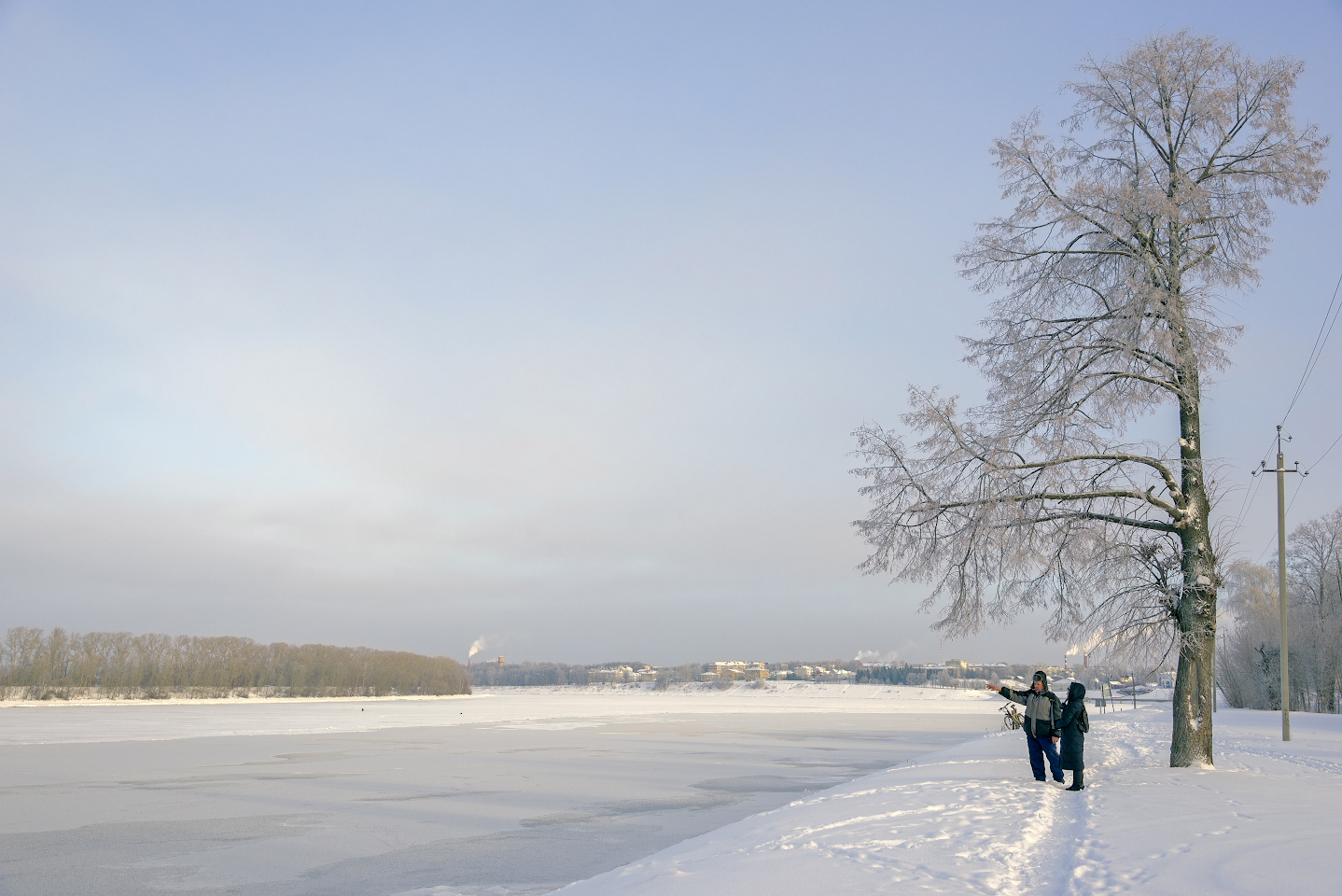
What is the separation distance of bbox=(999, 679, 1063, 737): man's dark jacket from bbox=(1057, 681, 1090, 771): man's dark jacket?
10.4 inches

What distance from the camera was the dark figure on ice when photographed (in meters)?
11.6

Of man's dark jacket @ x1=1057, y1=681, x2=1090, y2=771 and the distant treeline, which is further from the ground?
man's dark jacket @ x1=1057, y1=681, x2=1090, y2=771

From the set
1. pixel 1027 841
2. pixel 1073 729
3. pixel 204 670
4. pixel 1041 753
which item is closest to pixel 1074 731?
pixel 1073 729

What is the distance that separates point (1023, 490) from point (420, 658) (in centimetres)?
14499

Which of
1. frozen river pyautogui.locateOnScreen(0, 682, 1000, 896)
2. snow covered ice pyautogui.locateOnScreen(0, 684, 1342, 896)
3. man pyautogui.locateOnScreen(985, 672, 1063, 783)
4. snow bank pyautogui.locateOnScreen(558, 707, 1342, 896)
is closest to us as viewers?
snow bank pyautogui.locateOnScreen(558, 707, 1342, 896)

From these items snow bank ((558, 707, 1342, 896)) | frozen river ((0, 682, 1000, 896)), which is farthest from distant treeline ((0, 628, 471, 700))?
snow bank ((558, 707, 1342, 896))

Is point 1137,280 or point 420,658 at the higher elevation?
point 1137,280

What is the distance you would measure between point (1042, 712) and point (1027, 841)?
16.5 ft

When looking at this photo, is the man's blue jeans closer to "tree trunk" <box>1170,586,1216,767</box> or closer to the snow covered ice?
the snow covered ice

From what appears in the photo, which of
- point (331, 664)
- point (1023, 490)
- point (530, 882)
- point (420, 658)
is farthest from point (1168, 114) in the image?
point (420, 658)

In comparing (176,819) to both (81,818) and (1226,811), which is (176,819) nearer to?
(81,818)

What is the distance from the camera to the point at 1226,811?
29.2ft

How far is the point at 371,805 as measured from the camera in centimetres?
1377

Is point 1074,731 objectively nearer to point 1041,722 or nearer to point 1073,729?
point 1073,729
